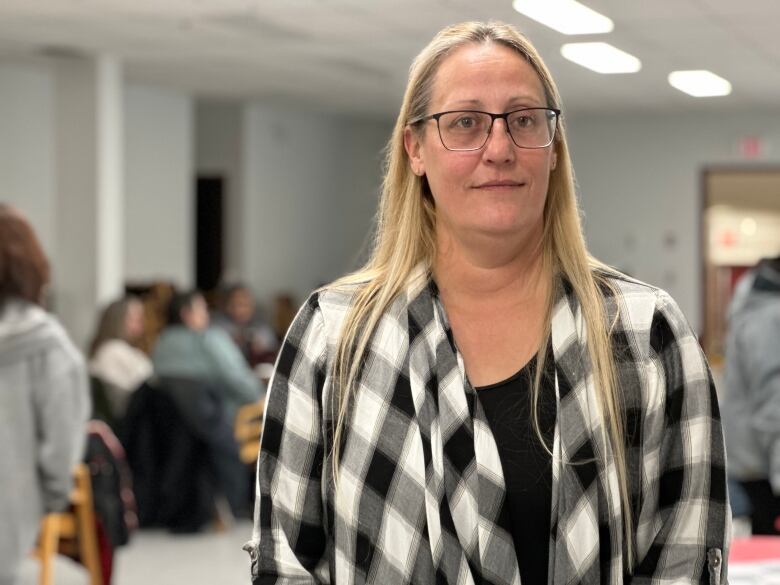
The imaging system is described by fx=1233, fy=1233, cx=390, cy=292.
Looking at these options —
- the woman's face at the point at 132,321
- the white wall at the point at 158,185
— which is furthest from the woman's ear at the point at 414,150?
the white wall at the point at 158,185

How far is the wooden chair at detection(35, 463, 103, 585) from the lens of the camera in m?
4.59

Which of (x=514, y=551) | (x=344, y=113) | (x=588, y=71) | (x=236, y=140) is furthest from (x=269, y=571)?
(x=344, y=113)

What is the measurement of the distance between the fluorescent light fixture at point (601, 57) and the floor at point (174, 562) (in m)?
4.50

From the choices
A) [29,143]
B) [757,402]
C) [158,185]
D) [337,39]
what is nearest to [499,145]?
[757,402]

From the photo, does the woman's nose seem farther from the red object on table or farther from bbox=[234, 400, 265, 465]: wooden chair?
bbox=[234, 400, 265, 465]: wooden chair

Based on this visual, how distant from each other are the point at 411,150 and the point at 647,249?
521 inches

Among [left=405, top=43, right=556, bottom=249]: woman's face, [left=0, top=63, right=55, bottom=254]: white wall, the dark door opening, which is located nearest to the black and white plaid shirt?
[left=405, top=43, right=556, bottom=249]: woman's face

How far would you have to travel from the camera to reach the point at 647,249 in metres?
14.5

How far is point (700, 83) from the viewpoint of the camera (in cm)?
1157

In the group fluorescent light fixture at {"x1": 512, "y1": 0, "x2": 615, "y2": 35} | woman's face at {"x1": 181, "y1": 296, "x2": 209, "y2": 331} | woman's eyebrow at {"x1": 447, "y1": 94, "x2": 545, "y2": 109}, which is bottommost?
woman's face at {"x1": 181, "y1": 296, "x2": 209, "y2": 331}

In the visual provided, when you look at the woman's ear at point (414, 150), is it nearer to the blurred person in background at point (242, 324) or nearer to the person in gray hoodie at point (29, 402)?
the person in gray hoodie at point (29, 402)

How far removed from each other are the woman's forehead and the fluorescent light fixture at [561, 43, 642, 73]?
7780 millimetres

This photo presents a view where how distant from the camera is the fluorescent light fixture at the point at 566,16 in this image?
7.56 meters

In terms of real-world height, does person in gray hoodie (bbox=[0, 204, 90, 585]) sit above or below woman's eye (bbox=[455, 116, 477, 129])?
below
